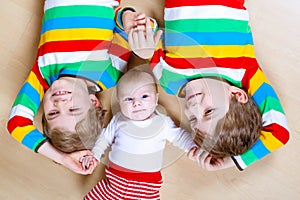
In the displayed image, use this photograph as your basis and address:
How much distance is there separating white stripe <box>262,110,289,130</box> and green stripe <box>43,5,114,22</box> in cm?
40

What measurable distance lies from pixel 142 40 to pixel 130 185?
304 mm

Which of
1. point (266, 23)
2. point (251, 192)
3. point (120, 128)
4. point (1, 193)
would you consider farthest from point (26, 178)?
point (266, 23)

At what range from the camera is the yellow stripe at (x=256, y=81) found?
0.84m

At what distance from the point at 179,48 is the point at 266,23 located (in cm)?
21

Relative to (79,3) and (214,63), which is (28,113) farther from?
→ (214,63)

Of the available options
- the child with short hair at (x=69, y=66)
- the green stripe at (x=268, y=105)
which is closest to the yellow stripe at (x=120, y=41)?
the child with short hair at (x=69, y=66)

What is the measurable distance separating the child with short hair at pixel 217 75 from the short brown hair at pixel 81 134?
0.51 ft

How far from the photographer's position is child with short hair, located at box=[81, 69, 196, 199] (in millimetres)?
804

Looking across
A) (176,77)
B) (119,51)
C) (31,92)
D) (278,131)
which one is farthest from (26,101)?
(278,131)

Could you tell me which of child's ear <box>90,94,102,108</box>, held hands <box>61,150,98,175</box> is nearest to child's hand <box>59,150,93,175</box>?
held hands <box>61,150,98,175</box>

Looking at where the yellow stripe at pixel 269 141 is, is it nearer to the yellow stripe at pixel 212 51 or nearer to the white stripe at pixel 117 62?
the yellow stripe at pixel 212 51

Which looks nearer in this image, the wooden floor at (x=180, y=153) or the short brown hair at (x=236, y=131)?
the short brown hair at (x=236, y=131)

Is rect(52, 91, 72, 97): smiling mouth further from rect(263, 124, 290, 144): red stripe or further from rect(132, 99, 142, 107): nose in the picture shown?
rect(263, 124, 290, 144): red stripe

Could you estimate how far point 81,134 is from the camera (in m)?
0.82
